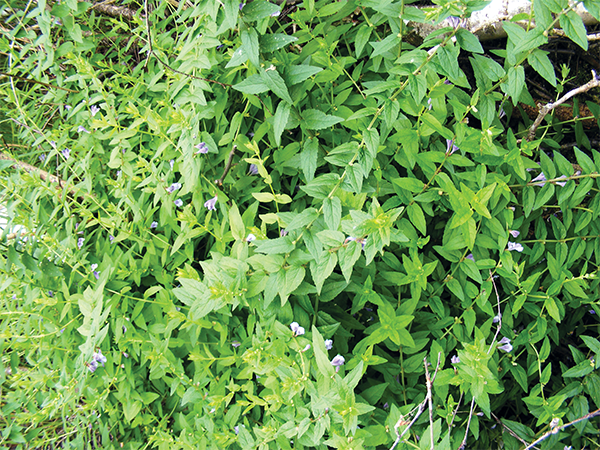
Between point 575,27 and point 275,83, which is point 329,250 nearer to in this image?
point 275,83

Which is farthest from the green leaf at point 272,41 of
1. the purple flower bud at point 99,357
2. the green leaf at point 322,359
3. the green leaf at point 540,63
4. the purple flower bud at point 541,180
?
the purple flower bud at point 99,357

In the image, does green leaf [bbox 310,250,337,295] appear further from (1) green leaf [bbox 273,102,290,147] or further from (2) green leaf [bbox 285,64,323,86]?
(2) green leaf [bbox 285,64,323,86]

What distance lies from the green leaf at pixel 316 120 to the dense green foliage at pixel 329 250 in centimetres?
1

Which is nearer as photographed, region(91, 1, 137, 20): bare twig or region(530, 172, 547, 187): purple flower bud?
region(530, 172, 547, 187): purple flower bud

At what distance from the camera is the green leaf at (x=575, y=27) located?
3.28 feet

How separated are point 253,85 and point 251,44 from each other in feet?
Answer: 0.46

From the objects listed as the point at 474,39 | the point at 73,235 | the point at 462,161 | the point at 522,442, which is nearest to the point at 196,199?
the point at 73,235

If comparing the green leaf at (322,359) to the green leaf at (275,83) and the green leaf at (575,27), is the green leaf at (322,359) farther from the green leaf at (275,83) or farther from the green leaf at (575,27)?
the green leaf at (575,27)

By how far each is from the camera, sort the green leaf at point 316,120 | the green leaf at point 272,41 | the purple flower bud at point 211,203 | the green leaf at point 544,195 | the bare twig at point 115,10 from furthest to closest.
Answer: the bare twig at point 115,10 < the purple flower bud at point 211,203 < the green leaf at point 544,195 < the green leaf at point 316,120 < the green leaf at point 272,41

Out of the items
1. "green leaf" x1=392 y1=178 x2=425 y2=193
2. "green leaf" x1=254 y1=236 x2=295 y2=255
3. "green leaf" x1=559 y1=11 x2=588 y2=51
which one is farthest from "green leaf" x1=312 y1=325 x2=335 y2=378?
"green leaf" x1=559 y1=11 x2=588 y2=51

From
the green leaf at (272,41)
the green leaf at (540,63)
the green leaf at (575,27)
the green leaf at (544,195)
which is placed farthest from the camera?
the green leaf at (544,195)

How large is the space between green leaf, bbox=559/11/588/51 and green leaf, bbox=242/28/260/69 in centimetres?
80

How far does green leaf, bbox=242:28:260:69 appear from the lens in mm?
1139

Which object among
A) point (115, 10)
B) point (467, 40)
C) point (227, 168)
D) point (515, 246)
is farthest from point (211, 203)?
point (115, 10)
